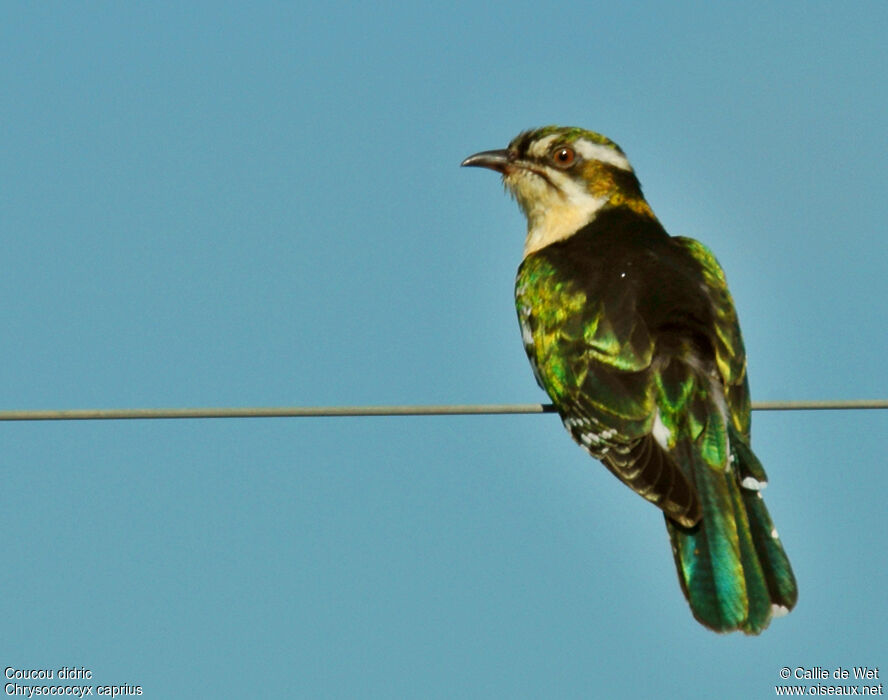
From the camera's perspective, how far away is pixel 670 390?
7.36 meters

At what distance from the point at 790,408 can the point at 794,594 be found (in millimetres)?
1029

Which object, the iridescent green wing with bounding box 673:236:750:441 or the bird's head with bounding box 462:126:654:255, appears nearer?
the iridescent green wing with bounding box 673:236:750:441

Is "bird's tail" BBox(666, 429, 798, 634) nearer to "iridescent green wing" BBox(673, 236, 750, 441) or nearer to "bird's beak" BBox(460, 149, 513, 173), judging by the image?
"iridescent green wing" BBox(673, 236, 750, 441)

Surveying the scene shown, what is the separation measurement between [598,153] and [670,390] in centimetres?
271

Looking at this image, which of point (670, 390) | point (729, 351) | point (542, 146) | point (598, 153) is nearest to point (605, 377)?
point (670, 390)

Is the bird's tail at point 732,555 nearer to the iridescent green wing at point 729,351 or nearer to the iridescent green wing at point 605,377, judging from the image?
the iridescent green wing at point 605,377

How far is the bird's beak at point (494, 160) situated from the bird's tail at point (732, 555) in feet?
10.4

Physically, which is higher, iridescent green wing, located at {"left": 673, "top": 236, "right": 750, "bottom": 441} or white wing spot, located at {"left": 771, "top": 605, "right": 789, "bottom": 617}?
iridescent green wing, located at {"left": 673, "top": 236, "right": 750, "bottom": 441}

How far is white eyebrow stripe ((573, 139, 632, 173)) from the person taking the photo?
960 cm

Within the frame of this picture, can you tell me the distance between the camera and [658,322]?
7.63 m

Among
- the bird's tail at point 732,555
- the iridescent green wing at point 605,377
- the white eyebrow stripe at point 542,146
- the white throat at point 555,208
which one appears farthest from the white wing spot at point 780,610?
the white eyebrow stripe at point 542,146

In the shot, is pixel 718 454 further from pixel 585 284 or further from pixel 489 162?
pixel 489 162

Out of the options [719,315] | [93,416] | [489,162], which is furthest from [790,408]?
[489,162]

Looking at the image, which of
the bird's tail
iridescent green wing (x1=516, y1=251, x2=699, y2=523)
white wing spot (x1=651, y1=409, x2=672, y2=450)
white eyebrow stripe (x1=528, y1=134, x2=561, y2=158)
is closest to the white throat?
white eyebrow stripe (x1=528, y1=134, x2=561, y2=158)
